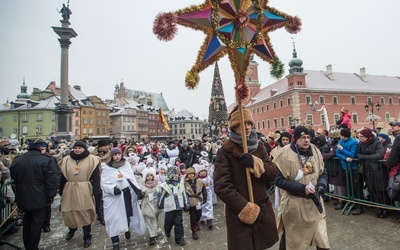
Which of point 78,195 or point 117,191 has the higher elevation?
point 117,191

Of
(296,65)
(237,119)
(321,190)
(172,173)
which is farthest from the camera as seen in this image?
(296,65)

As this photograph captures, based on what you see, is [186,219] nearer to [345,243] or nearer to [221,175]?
[345,243]

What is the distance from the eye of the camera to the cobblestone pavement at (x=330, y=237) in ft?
14.3

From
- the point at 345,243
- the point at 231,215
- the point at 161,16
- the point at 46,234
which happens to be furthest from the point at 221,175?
the point at 46,234

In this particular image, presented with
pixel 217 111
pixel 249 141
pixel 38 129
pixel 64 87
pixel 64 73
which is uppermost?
pixel 64 73

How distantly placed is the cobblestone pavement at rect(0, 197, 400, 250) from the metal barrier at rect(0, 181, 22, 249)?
0.30 m

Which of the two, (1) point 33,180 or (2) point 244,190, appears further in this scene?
(1) point 33,180

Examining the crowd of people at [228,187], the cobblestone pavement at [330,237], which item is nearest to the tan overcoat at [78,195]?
the crowd of people at [228,187]

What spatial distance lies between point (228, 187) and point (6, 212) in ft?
19.4

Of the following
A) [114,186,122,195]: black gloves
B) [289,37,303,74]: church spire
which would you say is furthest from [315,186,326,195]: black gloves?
[289,37,303,74]: church spire

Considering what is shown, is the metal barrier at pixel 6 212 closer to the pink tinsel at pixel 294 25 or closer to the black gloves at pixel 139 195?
the black gloves at pixel 139 195

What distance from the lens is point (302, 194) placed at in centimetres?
336

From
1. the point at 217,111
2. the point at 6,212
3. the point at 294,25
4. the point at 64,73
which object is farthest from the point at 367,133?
the point at 64,73

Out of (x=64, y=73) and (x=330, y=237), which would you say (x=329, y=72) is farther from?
(x=330, y=237)
